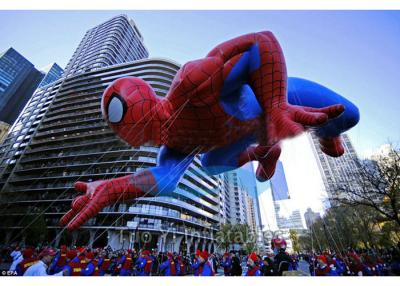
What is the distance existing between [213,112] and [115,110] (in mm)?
2006

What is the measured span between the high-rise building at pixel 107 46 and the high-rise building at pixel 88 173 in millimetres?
3022

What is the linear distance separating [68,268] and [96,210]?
2.47 metres

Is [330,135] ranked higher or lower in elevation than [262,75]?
lower

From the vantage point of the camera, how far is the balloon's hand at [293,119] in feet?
10.1

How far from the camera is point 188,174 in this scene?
35.4 metres

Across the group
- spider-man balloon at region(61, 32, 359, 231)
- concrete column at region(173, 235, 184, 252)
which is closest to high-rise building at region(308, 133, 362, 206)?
spider-man balloon at region(61, 32, 359, 231)

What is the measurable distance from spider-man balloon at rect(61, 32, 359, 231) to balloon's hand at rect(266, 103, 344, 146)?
0.6 inches

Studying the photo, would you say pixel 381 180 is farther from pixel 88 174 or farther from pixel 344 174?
pixel 88 174

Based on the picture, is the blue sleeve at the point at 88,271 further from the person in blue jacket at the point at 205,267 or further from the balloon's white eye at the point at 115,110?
the balloon's white eye at the point at 115,110

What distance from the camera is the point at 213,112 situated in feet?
14.3

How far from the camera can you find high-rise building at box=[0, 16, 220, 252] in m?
28.5

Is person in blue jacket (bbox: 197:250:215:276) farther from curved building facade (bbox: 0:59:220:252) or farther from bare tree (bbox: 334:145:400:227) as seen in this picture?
curved building facade (bbox: 0:59:220:252)
